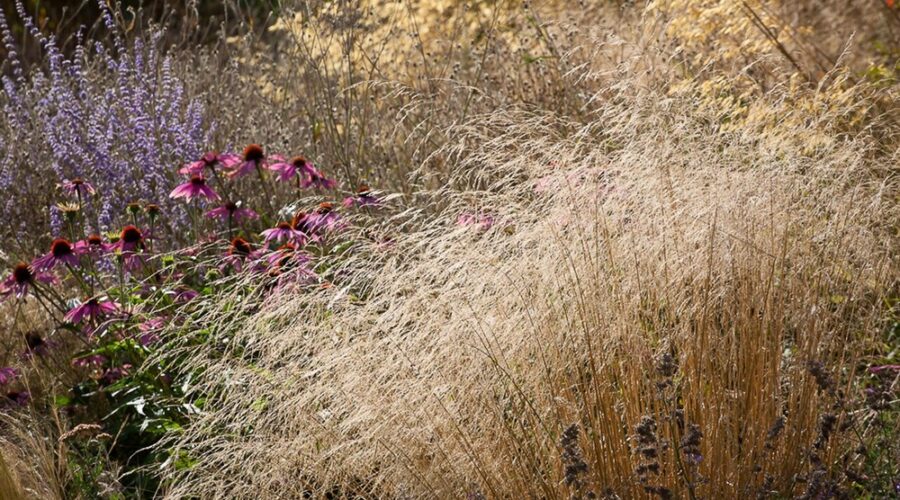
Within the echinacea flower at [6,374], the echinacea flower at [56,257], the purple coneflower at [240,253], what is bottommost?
the echinacea flower at [6,374]

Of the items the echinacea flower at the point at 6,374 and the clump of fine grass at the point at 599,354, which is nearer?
the clump of fine grass at the point at 599,354

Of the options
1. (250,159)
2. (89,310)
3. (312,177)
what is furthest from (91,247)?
(312,177)

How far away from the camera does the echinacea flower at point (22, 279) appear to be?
3346 mm

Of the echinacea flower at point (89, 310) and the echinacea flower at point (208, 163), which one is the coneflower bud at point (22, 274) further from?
the echinacea flower at point (208, 163)

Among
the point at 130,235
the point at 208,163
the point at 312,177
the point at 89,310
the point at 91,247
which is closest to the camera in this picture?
the point at 89,310

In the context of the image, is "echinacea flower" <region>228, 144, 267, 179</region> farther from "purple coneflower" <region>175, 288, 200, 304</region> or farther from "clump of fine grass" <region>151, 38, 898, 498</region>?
"clump of fine grass" <region>151, 38, 898, 498</region>

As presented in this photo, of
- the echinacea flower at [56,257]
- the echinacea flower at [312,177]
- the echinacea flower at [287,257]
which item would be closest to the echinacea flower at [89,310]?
the echinacea flower at [56,257]

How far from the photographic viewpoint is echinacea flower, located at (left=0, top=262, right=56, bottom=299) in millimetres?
3346

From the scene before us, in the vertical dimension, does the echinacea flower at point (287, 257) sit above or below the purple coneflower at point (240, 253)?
above

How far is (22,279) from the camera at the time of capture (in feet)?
11.0

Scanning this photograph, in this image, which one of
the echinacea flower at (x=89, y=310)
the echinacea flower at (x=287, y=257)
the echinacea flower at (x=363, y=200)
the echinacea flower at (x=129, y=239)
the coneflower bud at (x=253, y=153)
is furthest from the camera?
the coneflower bud at (x=253, y=153)

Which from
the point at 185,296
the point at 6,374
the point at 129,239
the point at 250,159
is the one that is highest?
the point at 250,159

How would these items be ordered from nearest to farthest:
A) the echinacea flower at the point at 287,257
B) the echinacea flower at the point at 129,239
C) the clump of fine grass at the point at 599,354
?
1. the clump of fine grass at the point at 599,354
2. the echinacea flower at the point at 287,257
3. the echinacea flower at the point at 129,239

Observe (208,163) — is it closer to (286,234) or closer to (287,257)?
(286,234)
